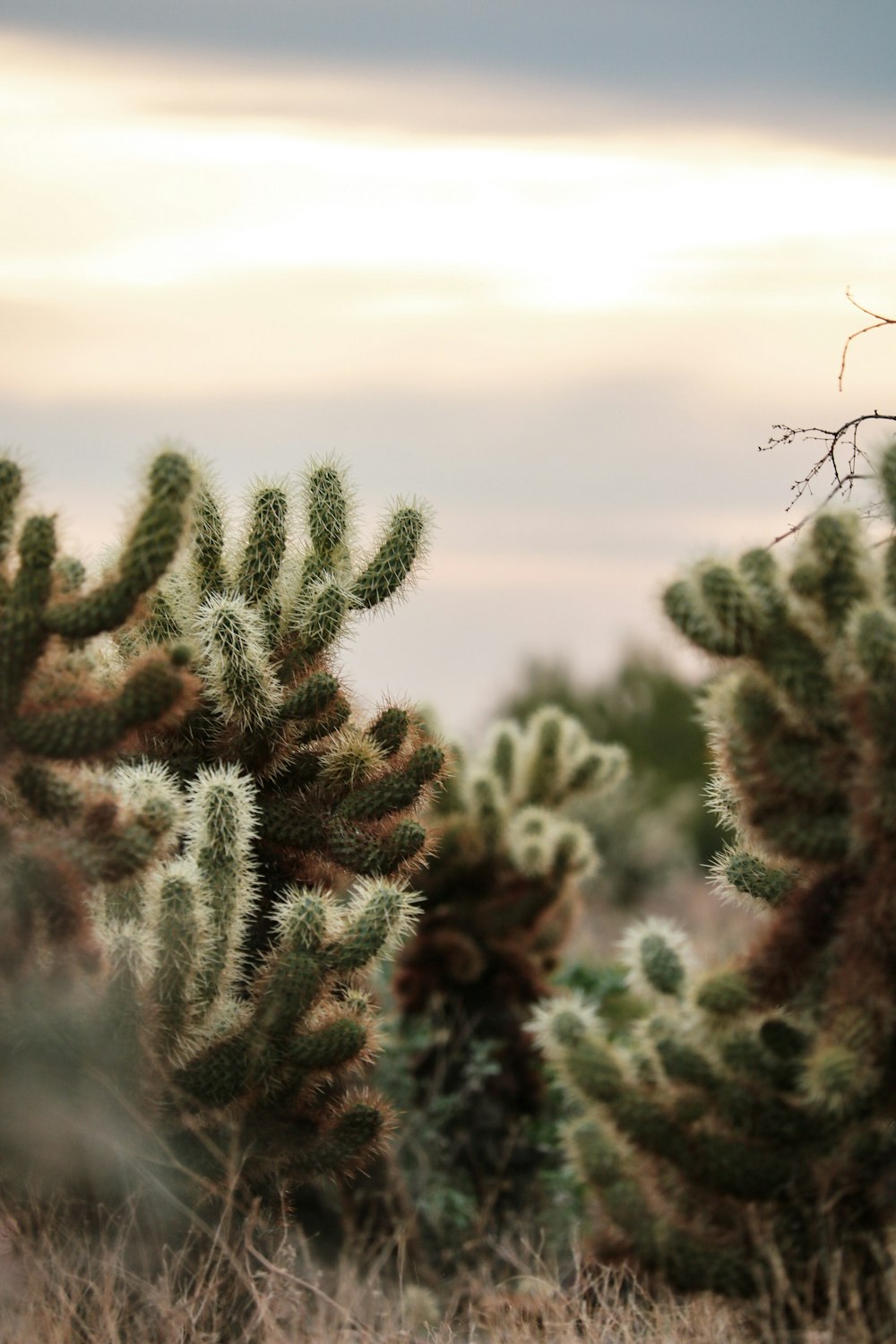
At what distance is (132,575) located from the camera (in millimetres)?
4480

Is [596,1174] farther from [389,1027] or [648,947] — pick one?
[389,1027]

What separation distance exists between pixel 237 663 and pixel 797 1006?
7.04ft

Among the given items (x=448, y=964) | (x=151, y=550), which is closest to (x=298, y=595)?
(x=151, y=550)

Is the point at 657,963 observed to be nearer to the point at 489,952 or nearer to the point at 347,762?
the point at 347,762

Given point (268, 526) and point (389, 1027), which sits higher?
point (268, 526)

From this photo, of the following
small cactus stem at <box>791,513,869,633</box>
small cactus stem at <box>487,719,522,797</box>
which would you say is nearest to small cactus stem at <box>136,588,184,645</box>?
small cactus stem at <box>791,513,869,633</box>

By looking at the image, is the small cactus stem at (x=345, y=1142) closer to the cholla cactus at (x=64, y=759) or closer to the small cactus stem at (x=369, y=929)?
the small cactus stem at (x=369, y=929)

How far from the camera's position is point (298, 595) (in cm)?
581

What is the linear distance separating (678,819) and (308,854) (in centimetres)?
1876

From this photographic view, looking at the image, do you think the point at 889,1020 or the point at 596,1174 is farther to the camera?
the point at 596,1174

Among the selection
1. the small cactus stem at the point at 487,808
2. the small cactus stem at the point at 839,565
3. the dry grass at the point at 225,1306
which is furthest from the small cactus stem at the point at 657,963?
the small cactus stem at the point at 487,808

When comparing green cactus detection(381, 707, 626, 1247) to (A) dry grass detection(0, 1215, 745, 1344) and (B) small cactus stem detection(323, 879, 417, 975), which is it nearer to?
(A) dry grass detection(0, 1215, 745, 1344)

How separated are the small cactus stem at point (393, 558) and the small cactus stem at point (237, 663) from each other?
22.6 inches

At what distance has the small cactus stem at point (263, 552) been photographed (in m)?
5.79
